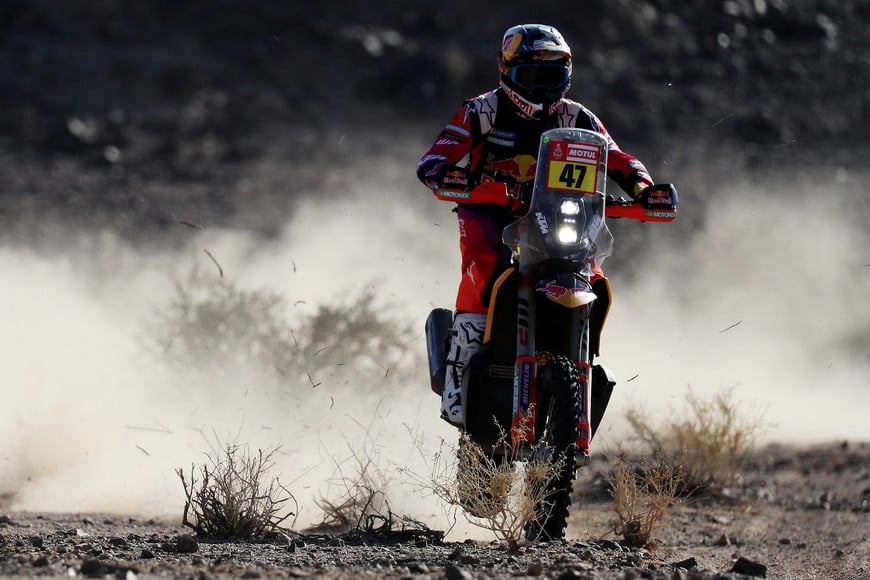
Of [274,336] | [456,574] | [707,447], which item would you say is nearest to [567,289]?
[456,574]

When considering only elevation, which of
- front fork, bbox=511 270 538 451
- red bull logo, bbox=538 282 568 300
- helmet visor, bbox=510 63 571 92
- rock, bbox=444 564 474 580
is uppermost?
helmet visor, bbox=510 63 571 92

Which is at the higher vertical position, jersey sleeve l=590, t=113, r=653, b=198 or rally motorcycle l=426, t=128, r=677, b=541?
jersey sleeve l=590, t=113, r=653, b=198

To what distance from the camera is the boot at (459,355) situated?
280 inches

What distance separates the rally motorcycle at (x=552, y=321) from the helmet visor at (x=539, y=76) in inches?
23.0

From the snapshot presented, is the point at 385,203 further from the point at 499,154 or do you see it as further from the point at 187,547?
the point at 187,547

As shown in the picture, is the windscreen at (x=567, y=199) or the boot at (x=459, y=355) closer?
the windscreen at (x=567, y=199)

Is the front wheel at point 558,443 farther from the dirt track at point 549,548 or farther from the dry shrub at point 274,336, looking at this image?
the dry shrub at point 274,336

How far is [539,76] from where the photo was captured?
7.35 m

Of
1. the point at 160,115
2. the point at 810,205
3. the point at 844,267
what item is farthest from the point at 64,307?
the point at 160,115

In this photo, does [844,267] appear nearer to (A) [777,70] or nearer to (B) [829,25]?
(A) [777,70]

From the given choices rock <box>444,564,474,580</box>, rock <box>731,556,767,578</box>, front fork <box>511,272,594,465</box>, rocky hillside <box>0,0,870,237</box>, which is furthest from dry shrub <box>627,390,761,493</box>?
rocky hillside <box>0,0,870,237</box>

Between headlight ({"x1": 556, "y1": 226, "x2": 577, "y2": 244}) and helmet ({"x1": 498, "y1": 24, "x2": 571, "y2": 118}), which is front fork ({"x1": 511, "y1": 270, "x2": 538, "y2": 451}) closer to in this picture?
headlight ({"x1": 556, "y1": 226, "x2": 577, "y2": 244})

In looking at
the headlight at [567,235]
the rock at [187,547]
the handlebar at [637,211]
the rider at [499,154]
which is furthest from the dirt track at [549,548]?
the handlebar at [637,211]

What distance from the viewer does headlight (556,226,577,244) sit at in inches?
261
